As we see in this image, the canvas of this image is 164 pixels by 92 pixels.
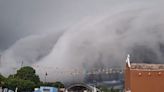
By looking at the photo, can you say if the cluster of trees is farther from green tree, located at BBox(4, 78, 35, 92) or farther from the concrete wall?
the concrete wall

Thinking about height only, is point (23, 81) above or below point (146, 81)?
above

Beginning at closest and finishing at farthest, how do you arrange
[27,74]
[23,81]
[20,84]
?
1. [20,84]
2. [23,81]
3. [27,74]

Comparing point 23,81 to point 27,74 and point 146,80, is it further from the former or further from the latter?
point 146,80

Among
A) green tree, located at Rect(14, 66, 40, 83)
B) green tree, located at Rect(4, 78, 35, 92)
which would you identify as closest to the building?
green tree, located at Rect(4, 78, 35, 92)

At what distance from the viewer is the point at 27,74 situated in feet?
332

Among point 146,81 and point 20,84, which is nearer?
point 146,81

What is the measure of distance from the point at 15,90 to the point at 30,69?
508 inches

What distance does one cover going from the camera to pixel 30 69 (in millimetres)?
102750

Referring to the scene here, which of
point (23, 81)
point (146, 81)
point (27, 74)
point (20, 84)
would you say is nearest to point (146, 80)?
point (146, 81)

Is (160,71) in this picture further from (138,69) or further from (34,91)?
(34,91)

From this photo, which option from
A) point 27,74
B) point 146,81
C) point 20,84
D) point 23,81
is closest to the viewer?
point 146,81

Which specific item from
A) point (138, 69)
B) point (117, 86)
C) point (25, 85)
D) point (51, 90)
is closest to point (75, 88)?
point (51, 90)

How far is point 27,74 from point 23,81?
27.2ft

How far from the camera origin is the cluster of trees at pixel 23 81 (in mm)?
89875
